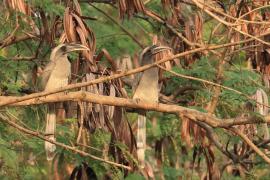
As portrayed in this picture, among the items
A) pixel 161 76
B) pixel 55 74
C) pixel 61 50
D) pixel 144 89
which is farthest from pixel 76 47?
pixel 161 76

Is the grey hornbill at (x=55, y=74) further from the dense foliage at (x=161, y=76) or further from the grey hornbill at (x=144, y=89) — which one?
the grey hornbill at (x=144, y=89)

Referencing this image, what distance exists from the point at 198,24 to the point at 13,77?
6.36ft

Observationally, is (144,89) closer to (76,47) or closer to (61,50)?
(61,50)

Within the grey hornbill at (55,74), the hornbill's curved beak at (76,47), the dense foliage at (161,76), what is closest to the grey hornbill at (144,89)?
the dense foliage at (161,76)

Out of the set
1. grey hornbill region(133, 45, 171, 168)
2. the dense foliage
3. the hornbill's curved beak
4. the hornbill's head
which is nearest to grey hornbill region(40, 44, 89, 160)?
the hornbill's head

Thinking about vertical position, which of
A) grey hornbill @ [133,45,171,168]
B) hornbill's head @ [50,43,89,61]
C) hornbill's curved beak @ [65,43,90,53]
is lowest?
grey hornbill @ [133,45,171,168]

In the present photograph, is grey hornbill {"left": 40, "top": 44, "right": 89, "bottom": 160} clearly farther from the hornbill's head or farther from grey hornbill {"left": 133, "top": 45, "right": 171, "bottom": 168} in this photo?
grey hornbill {"left": 133, "top": 45, "right": 171, "bottom": 168}

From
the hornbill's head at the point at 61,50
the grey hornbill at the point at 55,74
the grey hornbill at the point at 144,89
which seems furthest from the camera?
the grey hornbill at the point at 55,74

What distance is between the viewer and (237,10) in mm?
7133

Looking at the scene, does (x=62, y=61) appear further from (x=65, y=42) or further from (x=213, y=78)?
(x=213, y=78)

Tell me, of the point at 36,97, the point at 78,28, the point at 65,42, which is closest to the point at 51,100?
the point at 36,97

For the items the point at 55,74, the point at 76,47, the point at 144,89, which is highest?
the point at 76,47

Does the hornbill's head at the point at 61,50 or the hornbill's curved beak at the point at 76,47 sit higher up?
the hornbill's head at the point at 61,50

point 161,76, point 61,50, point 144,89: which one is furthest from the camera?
point 161,76
